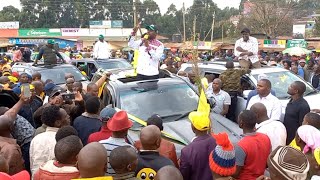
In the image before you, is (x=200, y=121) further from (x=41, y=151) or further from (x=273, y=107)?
(x=273, y=107)

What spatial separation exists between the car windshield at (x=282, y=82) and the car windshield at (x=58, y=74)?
545 cm

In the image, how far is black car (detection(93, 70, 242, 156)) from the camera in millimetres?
5930

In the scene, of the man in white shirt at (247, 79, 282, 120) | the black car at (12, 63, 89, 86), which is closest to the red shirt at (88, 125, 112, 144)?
the man in white shirt at (247, 79, 282, 120)

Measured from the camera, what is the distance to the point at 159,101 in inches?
257

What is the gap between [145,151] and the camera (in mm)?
3850

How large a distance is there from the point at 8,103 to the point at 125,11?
84.5m

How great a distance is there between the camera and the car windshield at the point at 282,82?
887 cm

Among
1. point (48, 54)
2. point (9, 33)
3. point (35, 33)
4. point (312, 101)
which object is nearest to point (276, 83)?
point (312, 101)

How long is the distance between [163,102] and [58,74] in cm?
599

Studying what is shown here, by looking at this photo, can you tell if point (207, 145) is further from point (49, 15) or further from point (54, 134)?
point (49, 15)

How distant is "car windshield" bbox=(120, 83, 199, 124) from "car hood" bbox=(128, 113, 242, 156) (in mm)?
304

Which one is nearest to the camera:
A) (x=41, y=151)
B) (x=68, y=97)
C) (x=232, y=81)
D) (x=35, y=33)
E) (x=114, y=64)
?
(x=41, y=151)

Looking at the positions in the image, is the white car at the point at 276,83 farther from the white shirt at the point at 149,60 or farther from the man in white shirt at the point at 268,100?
the white shirt at the point at 149,60

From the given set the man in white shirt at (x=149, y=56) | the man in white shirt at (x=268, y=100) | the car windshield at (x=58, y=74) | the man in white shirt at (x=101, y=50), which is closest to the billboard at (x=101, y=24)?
the man in white shirt at (x=101, y=50)
